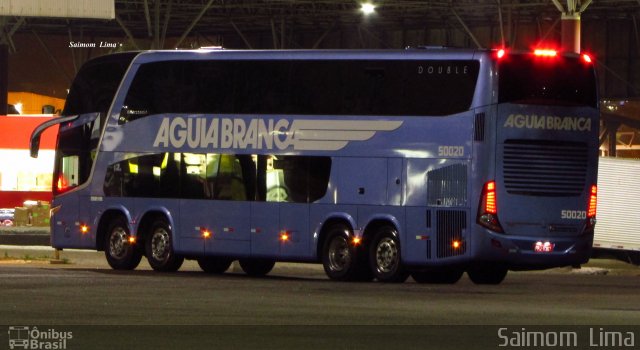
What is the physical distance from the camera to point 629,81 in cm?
6588

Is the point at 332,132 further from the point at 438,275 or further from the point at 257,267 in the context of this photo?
the point at 257,267

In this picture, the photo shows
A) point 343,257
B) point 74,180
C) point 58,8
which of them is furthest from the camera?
point 58,8

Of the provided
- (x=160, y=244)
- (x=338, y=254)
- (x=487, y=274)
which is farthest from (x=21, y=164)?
(x=487, y=274)

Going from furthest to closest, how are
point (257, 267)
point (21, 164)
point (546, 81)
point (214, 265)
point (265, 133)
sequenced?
point (21, 164)
point (214, 265)
point (257, 267)
point (265, 133)
point (546, 81)

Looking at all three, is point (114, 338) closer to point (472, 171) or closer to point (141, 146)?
point (472, 171)

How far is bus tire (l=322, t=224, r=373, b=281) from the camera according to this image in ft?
80.4

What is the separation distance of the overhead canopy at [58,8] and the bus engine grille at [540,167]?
24.6m

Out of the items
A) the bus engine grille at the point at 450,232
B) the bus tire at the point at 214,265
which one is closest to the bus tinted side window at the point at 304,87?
the bus engine grille at the point at 450,232

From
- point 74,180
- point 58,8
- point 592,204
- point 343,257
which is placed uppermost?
point 58,8

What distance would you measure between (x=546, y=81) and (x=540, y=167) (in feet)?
4.46

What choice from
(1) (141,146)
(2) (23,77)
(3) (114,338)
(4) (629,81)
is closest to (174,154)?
(1) (141,146)

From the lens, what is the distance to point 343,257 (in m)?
24.8

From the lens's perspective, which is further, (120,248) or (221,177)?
(120,248)

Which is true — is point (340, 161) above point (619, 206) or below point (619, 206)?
above
